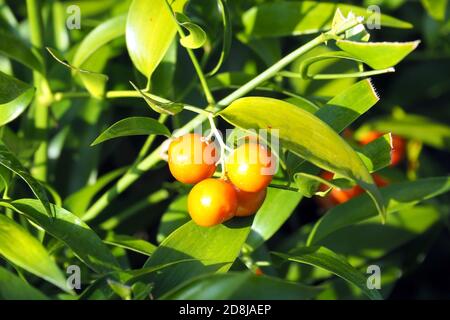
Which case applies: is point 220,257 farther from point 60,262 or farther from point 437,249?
point 437,249

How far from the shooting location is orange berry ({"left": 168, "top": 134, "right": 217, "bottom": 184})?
33.5 inches

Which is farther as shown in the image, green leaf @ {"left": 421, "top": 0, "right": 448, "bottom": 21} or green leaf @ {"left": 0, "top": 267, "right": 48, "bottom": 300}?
green leaf @ {"left": 421, "top": 0, "right": 448, "bottom": 21}

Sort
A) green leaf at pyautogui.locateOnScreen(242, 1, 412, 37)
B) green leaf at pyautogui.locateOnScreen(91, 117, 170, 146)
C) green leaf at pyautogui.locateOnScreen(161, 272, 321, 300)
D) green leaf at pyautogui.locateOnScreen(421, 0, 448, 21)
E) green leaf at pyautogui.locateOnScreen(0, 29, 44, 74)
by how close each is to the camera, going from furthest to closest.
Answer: green leaf at pyautogui.locateOnScreen(421, 0, 448, 21)
green leaf at pyautogui.locateOnScreen(242, 1, 412, 37)
green leaf at pyautogui.locateOnScreen(0, 29, 44, 74)
green leaf at pyautogui.locateOnScreen(91, 117, 170, 146)
green leaf at pyautogui.locateOnScreen(161, 272, 321, 300)

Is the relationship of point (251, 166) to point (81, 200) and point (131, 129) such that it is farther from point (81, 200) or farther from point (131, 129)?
point (81, 200)

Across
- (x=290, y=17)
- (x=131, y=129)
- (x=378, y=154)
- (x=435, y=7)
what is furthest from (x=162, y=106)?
(x=435, y=7)

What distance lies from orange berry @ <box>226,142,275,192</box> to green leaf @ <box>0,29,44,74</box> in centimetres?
37

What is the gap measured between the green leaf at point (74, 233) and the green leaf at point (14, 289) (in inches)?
3.3

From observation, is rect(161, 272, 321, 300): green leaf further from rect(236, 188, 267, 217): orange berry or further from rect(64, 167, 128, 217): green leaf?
rect(64, 167, 128, 217): green leaf

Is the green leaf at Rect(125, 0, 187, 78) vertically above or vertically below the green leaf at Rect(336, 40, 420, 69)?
above

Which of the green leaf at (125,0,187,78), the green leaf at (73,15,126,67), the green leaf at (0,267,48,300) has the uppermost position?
the green leaf at (73,15,126,67)

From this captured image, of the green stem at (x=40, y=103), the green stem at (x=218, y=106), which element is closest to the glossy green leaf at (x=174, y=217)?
the green stem at (x=218, y=106)

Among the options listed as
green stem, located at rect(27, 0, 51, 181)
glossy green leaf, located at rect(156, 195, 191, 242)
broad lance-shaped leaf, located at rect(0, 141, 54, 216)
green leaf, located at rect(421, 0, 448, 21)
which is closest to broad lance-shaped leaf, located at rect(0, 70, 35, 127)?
broad lance-shaped leaf, located at rect(0, 141, 54, 216)

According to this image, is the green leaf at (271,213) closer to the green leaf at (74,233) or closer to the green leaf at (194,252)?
the green leaf at (194,252)

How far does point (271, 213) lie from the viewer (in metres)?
1.10
